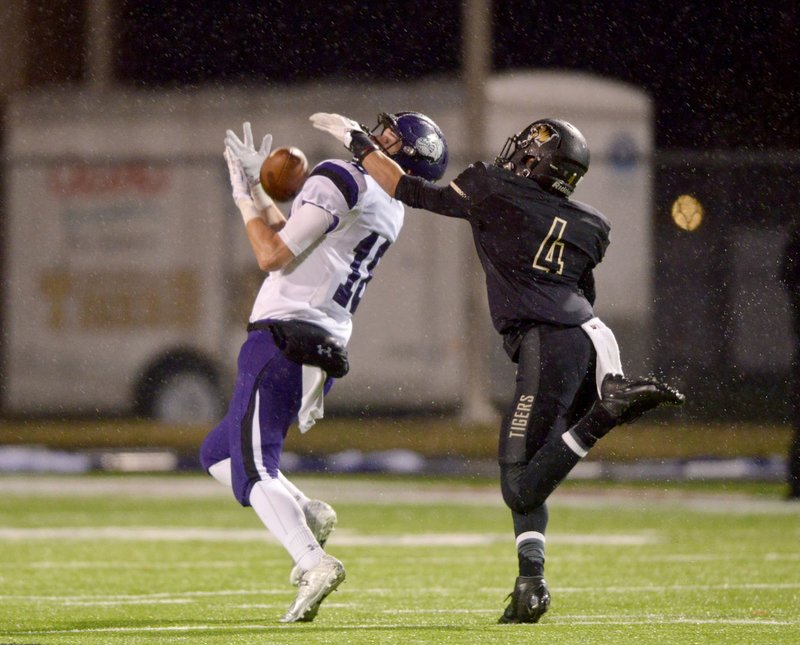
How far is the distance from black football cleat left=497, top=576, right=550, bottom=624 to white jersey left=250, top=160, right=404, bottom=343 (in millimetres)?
1211

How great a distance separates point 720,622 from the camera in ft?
19.9

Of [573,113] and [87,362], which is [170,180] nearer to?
[87,362]

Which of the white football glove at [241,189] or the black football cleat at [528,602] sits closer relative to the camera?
the black football cleat at [528,602]

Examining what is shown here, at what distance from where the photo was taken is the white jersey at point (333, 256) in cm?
648

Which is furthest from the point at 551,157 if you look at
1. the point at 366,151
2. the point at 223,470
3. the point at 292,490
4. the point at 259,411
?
the point at 223,470

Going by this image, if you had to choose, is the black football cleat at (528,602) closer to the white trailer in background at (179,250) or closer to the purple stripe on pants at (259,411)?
the purple stripe on pants at (259,411)

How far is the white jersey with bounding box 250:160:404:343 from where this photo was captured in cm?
648

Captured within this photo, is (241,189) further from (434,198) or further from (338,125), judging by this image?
(434,198)

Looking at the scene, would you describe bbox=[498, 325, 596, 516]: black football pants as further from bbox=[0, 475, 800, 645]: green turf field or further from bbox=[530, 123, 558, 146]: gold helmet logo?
bbox=[530, 123, 558, 146]: gold helmet logo

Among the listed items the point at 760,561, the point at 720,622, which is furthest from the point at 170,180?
the point at 720,622

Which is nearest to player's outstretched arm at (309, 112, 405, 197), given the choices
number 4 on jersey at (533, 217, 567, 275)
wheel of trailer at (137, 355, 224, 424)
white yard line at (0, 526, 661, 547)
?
number 4 on jersey at (533, 217, 567, 275)

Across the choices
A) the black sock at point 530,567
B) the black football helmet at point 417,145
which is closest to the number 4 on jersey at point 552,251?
the black football helmet at point 417,145

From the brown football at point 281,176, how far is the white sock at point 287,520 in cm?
128

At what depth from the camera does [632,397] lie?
599cm
